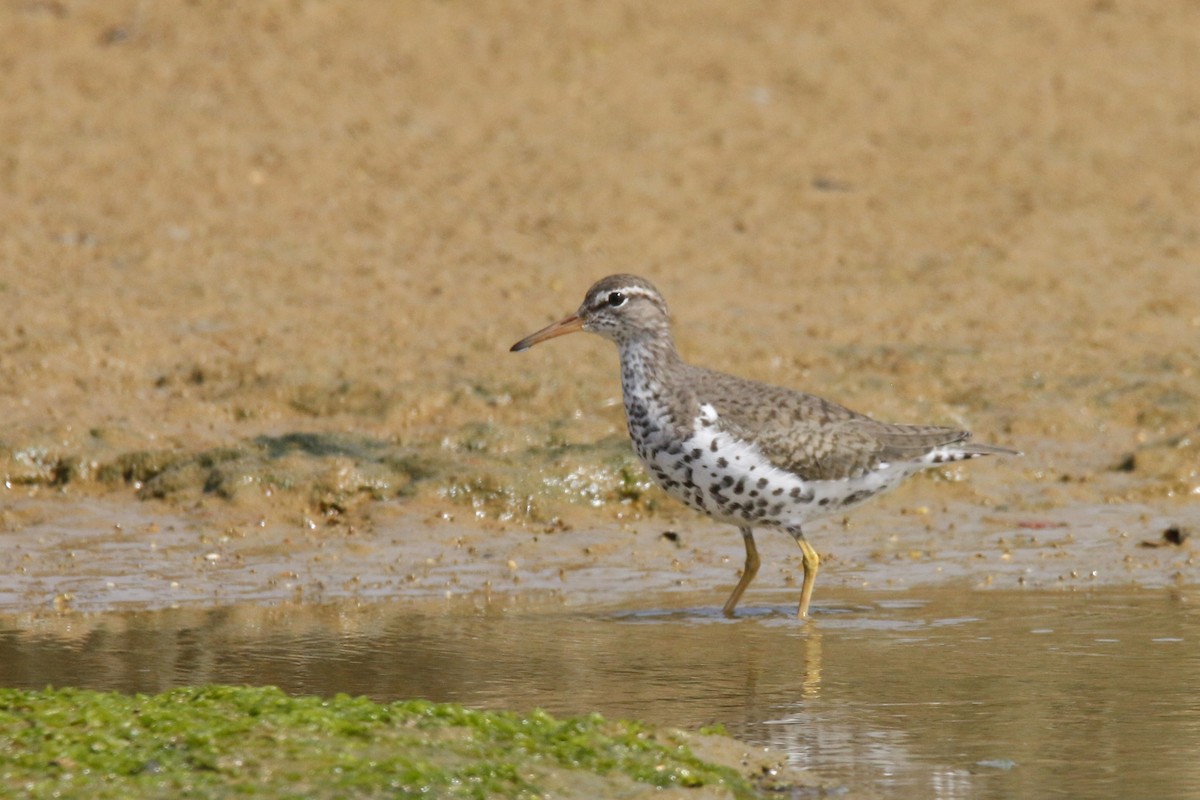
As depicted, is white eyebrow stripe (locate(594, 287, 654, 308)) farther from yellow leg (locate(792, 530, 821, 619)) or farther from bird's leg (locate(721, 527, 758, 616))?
yellow leg (locate(792, 530, 821, 619))

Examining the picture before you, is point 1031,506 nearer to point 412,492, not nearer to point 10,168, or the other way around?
point 412,492

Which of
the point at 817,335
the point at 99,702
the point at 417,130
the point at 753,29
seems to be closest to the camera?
the point at 99,702

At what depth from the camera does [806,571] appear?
9805 millimetres

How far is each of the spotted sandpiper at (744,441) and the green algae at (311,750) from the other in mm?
2971

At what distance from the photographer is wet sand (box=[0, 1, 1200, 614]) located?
36.4ft

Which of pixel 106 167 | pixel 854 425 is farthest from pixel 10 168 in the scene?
pixel 854 425

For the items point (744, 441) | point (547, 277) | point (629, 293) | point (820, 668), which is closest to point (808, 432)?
point (744, 441)

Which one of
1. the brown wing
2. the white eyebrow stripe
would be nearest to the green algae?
the brown wing

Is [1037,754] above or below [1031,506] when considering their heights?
below

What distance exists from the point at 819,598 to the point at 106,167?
8818 mm

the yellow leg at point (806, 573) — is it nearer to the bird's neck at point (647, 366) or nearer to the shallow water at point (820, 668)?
the shallow water at point (820, 668)

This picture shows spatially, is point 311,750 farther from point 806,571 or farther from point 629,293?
point 629,293

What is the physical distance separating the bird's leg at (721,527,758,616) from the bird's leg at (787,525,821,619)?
235 mm

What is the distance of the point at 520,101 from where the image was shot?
18.0m
